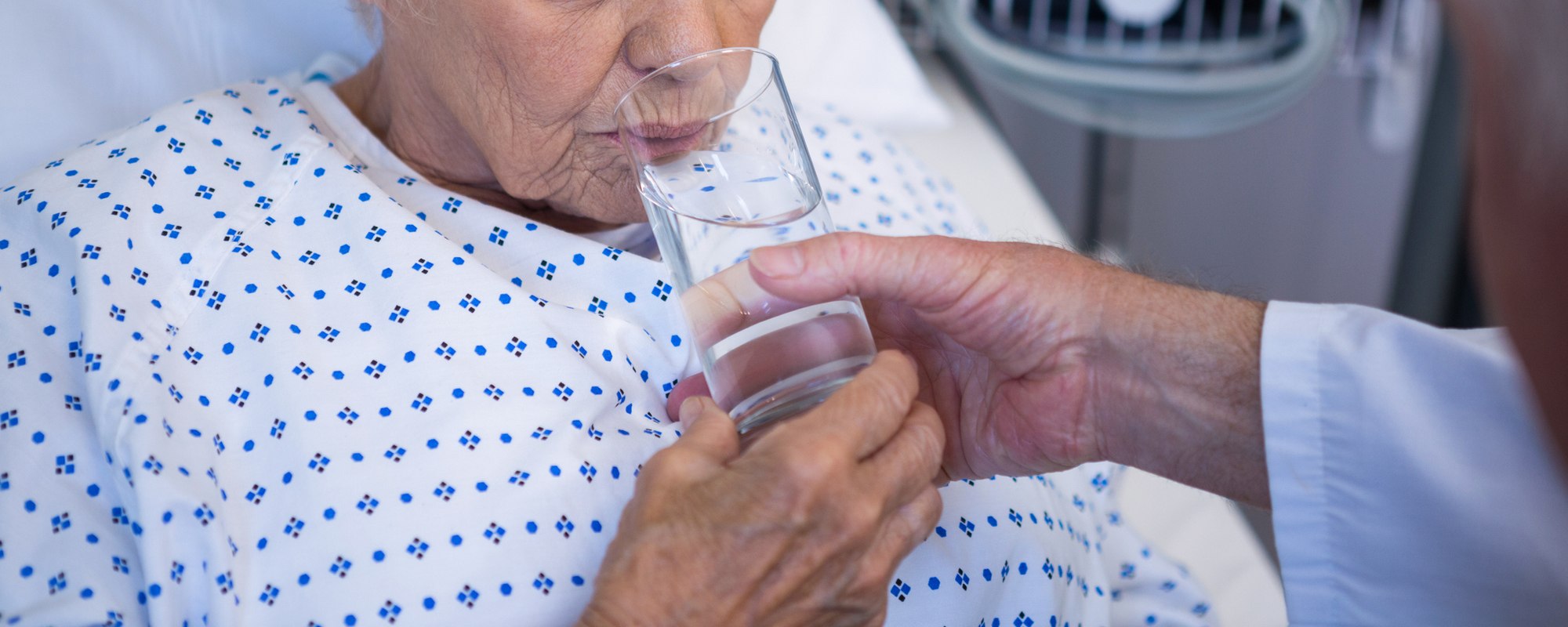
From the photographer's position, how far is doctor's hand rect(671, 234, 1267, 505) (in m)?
0.97

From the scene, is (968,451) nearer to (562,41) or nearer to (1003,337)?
(1003,337)

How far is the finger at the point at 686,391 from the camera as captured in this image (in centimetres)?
106

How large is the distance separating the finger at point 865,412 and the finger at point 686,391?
23 cm

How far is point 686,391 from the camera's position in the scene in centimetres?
106

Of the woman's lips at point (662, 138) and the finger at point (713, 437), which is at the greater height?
the woman's lips at point (662, 138)

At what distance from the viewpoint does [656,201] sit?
887mm

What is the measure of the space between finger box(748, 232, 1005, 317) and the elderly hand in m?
0.09

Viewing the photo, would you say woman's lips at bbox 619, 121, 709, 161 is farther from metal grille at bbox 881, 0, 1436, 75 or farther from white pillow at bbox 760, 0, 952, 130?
metal grille at bbox 881, 0, 1436, 75

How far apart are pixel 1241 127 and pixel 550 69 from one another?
6.14 ft

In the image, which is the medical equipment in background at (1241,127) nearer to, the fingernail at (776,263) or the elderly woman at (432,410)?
the elderly woman at (432,410)

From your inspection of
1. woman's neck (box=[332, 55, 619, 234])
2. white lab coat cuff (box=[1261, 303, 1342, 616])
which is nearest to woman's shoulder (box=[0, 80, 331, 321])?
woman's neck (box=[332, 55, 619, 234])

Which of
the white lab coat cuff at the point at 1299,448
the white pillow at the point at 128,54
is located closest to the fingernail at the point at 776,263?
Answer: the white lab coat cuff at the point at 1299,448

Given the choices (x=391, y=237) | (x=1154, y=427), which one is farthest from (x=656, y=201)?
(x=1154, y=427)

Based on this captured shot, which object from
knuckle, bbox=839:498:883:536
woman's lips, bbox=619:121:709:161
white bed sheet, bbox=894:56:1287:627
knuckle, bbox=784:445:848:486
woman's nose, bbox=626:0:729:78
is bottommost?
white bed sheet, bbox=894:56:1287:627
